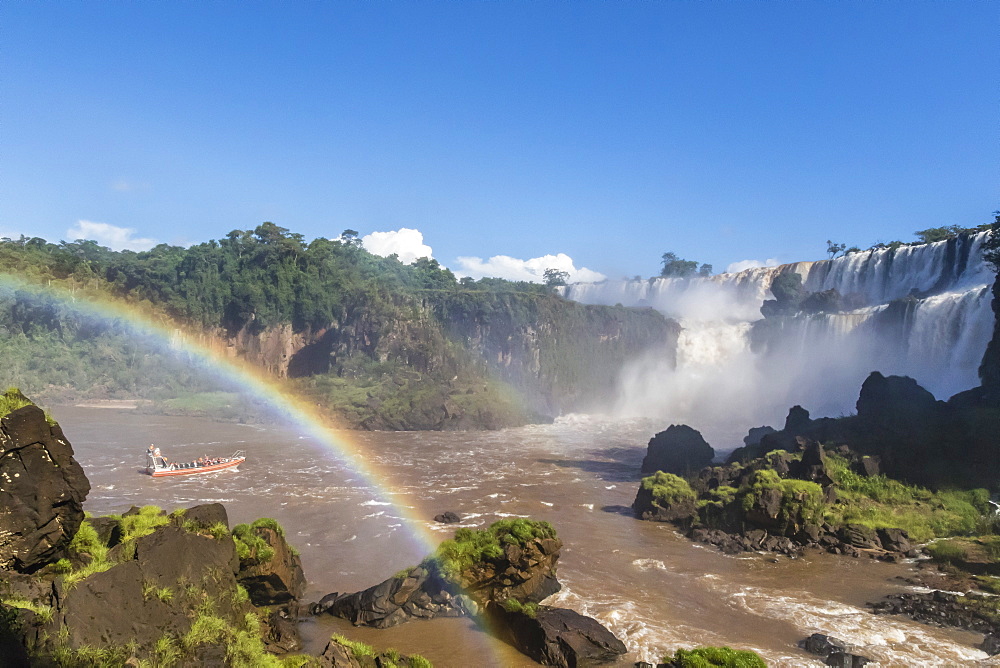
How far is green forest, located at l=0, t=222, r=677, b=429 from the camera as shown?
60875 millimetres

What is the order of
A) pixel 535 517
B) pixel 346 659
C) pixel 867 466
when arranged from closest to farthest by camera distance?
pixel 346 659 < pixel 535 517 < pixel 867 466

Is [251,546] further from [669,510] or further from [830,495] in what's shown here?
[830,495]

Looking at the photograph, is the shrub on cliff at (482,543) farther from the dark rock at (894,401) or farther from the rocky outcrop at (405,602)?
the dark rock at (894,401)

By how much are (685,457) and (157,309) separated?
60052 mm

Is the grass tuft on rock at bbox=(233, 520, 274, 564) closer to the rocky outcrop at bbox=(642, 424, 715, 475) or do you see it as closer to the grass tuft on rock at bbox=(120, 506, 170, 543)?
the grass tuft on rock at bbox=(120, 506, 170, 543)

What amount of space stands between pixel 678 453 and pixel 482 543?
21481 millimetres

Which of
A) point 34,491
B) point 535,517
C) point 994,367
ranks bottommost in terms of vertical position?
point 535,517

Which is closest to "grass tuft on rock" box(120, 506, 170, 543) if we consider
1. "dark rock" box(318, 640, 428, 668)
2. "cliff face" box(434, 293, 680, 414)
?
"dark rock" box(318, 640, 428, 668)

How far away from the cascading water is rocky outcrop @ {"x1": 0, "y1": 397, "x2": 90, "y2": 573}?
4840 cm

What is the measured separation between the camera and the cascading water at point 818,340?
147 feet

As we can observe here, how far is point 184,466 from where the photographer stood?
33.7 metres

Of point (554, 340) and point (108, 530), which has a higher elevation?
point (554, 340)

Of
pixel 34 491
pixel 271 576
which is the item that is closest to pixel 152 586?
pixel 34 491

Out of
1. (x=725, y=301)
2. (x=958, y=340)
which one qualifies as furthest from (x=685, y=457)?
(x=725, y=301)
